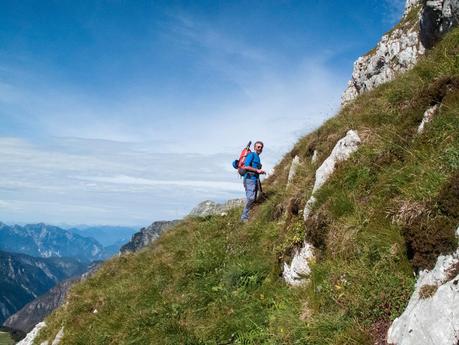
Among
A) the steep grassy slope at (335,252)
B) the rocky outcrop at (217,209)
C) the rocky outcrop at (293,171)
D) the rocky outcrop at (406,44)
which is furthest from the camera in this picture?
the rocky outcrop at (217,209)

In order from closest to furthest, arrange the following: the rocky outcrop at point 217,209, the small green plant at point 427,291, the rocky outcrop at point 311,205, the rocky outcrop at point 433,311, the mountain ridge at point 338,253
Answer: the rocky outcrop at point 433,311
the small green plant at point 427,291
the mountain ridge at point 338,253
the rocky outcrop at point 311,205
the rocky outcrop at point 217,209

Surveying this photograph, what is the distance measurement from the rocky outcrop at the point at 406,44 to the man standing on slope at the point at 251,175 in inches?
254

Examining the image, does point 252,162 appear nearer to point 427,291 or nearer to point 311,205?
point 311,205

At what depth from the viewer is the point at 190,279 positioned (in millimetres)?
13406

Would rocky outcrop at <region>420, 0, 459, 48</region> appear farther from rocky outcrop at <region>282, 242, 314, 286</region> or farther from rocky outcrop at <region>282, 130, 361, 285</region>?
rocky outcrop at <region>282, 242, 314, 286</region>

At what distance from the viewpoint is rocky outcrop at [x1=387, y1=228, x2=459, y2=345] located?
198 inches

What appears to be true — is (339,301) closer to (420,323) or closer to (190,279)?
(420,323)

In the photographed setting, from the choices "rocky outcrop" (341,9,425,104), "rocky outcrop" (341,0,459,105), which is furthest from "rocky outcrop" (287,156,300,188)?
"rocky outcrop" (341,9,425,104)

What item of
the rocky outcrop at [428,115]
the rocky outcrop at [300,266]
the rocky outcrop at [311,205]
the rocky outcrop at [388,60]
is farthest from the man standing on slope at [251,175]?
the rocky outcrop at [388,60]

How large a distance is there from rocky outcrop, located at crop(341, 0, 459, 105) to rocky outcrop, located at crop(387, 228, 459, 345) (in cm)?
1219

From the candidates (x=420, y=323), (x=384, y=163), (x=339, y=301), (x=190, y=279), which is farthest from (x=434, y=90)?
(x=190, y=279)

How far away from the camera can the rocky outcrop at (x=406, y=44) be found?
663 inches

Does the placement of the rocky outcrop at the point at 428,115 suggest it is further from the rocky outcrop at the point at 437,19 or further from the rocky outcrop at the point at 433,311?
the rocky outcrop at the point at 437,19

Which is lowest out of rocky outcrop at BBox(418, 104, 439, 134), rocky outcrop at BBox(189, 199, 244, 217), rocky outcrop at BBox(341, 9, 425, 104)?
rocky outcrop at BBox(189, 199, 244, 217)
